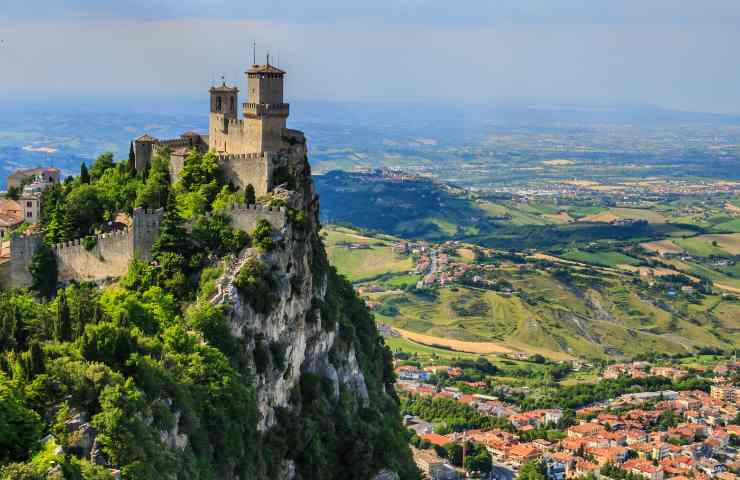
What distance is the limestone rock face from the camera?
4631 centimetres

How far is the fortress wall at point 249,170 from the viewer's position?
52.7 metres

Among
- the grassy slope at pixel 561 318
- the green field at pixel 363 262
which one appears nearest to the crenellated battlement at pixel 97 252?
the grassy slope at pixel 561 318

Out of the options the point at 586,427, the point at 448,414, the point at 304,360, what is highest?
the point at 304,360

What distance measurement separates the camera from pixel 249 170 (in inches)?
2092

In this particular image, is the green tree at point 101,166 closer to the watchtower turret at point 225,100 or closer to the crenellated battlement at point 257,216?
the watchtower turret at point 225,100

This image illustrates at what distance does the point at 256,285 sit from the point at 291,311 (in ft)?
13.0

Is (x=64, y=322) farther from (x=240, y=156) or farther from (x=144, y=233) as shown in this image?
(x=240, y=156)

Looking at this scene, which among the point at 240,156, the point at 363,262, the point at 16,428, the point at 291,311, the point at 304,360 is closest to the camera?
the point at 16,428

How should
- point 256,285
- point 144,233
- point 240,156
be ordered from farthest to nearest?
point 240,156 < point 144,233 < point 256,285

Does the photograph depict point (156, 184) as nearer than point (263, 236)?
No

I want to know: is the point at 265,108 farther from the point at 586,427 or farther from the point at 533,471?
the point at 586,427

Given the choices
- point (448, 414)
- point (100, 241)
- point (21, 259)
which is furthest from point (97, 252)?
point (448, 414)

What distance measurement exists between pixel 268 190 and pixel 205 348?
43.5ft

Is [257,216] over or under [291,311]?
over
